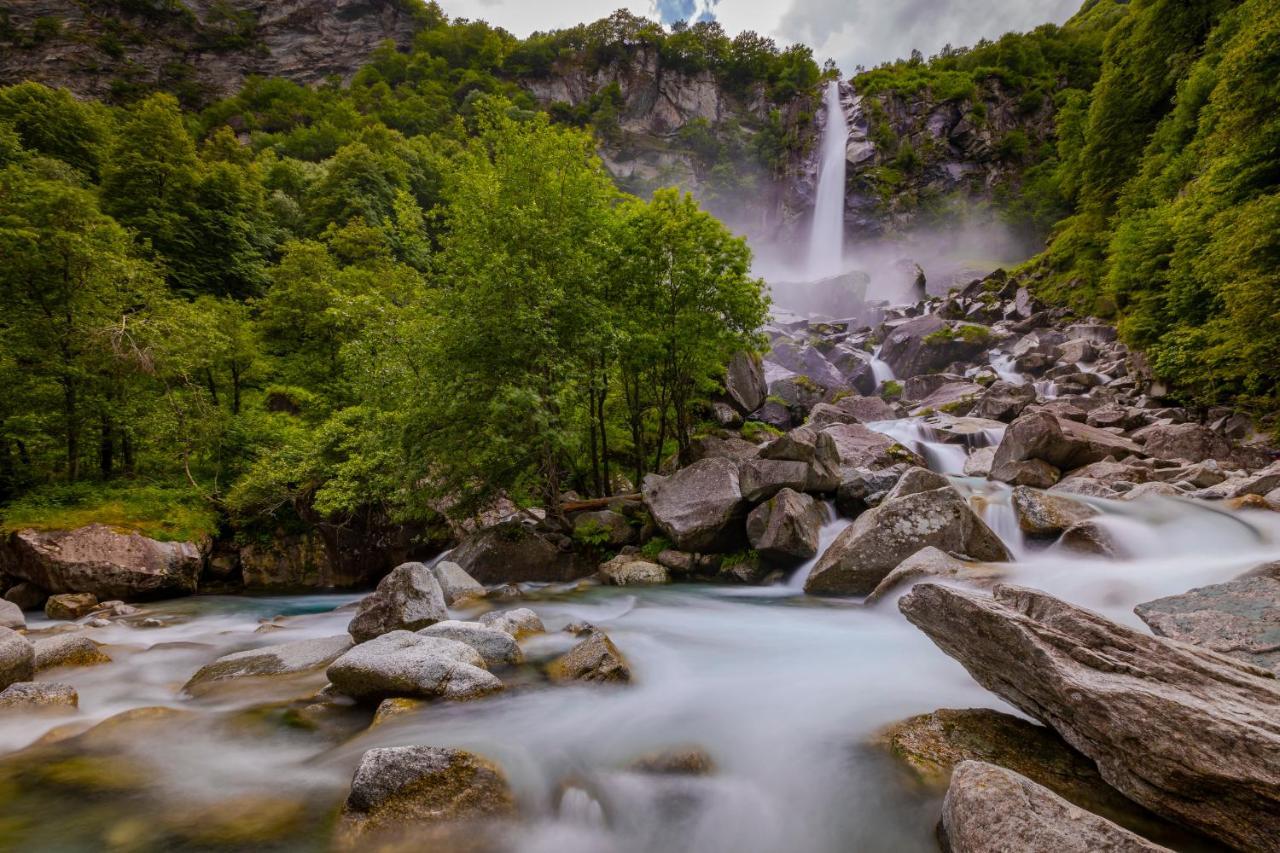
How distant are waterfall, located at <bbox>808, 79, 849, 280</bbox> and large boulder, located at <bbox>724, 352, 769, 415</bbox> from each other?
5162 centimetres

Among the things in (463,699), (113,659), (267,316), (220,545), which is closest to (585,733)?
(463,699)

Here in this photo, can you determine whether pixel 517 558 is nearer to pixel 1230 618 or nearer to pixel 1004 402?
pixel 1230 618

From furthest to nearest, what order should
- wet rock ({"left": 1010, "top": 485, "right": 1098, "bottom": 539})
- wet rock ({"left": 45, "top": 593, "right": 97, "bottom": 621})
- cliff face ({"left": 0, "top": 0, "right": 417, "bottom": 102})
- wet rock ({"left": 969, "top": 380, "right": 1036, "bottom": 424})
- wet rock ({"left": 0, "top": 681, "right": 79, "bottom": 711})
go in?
1. cliff face ({"left": 0, "top": 0, "right": 417, "bottom": 102})
2. wet rock ({"left": 969, "top": 380, "right": 1036, "bottom": 424})
3. wet rock ({"left": 45, "top": 593, "right": 97, "bottom": 621})
4. wet rock ({"left": 1010, "top": 485, "right": 1098, "bottom": 539})
5. wet rock ({"left": 0, "top": 681, "right": 79, "bottom": 711})

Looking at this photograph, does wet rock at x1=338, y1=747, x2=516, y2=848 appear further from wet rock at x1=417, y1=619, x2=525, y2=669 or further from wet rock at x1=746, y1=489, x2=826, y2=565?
wet rock at x1=746, y1=489, x2=826, y2=565

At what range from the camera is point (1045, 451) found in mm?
12750

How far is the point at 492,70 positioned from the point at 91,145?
6654 cm

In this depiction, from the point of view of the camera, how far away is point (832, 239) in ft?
219

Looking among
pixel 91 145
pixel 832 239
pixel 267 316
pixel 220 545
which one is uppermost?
pixel 832 239

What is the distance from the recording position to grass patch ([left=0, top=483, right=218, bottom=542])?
10.8 meters

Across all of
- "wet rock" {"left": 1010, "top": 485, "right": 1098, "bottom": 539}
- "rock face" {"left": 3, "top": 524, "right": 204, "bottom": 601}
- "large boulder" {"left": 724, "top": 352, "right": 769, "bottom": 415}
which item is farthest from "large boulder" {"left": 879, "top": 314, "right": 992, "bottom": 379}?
"rock face" {"left": 3, "top": 524, "right": 204, "bottom": 601}

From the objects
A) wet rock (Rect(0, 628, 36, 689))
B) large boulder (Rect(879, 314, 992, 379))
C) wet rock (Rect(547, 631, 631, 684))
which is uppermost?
large boulder (Rect(879, 314, 992, 379))

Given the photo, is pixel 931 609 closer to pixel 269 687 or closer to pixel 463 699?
pixel 463 699

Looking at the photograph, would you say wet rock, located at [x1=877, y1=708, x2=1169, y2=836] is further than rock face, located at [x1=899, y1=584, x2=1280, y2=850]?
Yes

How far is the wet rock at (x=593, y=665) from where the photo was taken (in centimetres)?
534
